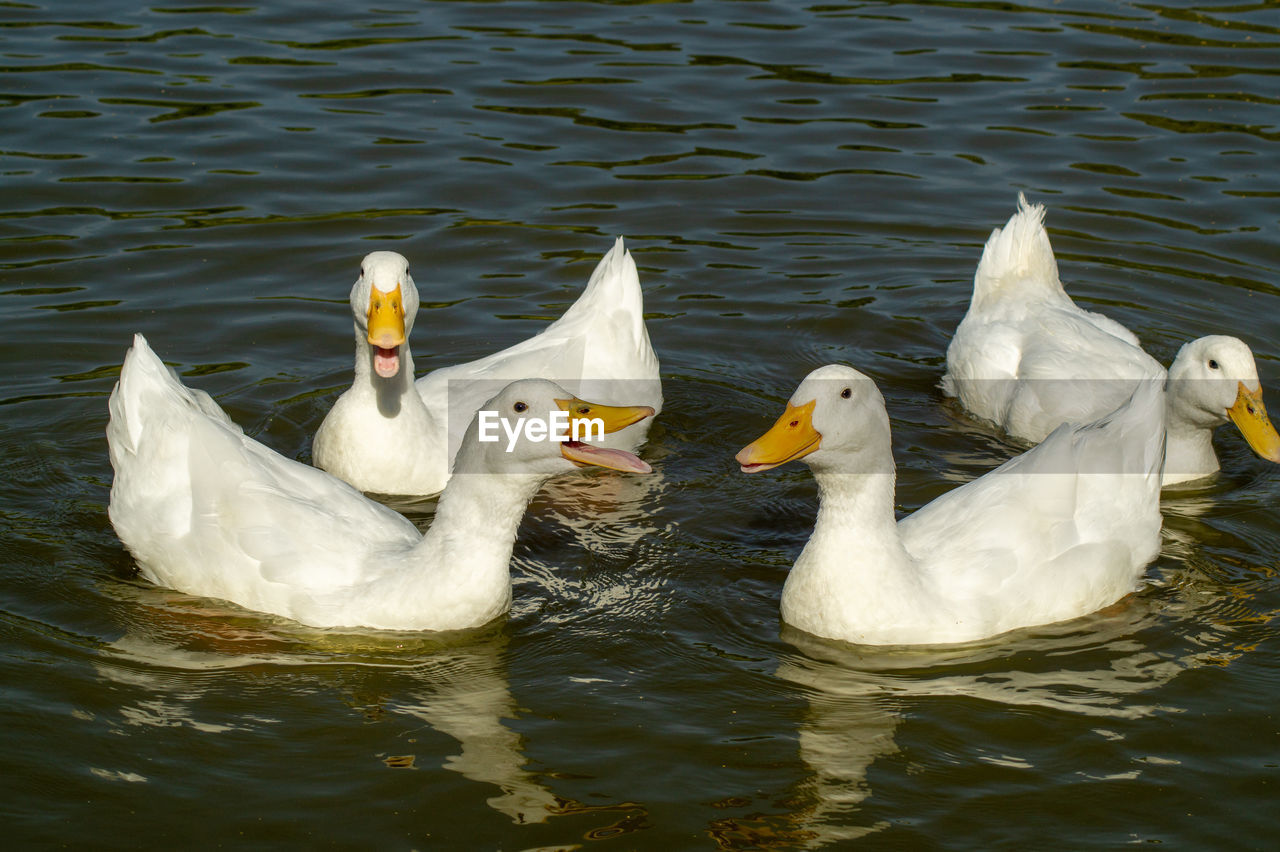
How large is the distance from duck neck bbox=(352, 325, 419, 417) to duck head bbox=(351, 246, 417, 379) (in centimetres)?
8

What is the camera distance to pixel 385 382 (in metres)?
8.12

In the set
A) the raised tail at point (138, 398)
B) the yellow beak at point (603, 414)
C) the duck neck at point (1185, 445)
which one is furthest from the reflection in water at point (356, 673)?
the duck neck at point (1185, 445)

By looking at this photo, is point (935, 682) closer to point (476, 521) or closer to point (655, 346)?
point (476, 521)

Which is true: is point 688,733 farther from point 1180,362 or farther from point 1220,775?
point 1180,362

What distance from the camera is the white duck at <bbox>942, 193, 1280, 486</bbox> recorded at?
8.36 metres

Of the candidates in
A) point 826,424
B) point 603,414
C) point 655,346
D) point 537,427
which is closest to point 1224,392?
point 826,424

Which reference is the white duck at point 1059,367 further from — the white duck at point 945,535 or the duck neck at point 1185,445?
the white duck at point 945,535

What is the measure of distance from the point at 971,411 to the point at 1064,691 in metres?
3.38

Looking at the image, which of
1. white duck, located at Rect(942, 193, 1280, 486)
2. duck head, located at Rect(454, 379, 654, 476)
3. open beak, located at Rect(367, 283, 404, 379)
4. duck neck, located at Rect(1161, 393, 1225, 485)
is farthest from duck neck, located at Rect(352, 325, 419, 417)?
duck neck, located at Rect(1161, 393, 1225, 485)

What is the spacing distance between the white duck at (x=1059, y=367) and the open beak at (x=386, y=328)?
3657mm

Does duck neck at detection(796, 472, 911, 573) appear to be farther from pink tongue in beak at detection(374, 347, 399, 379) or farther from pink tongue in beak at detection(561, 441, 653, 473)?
pink tongue in beak at detection(374, 347, 399, 379)

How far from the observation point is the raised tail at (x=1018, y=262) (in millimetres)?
9859

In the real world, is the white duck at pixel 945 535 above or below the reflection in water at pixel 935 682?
above

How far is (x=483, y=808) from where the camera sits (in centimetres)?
548
